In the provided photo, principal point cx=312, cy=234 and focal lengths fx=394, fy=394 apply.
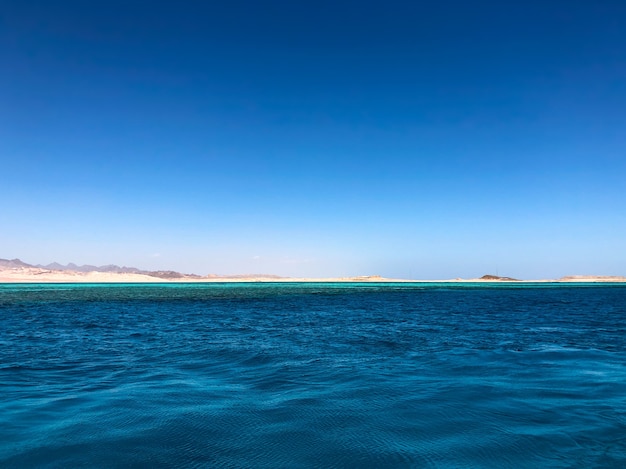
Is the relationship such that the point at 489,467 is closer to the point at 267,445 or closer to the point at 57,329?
the point at 267,445

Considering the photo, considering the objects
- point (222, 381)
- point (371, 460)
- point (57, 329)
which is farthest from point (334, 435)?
point (57, 329)

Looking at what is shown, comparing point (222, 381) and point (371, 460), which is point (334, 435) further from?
point (222, 381)

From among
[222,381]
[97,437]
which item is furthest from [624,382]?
[97,437]

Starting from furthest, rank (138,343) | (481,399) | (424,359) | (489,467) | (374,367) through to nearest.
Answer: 1. (138,343)
2. (424,359)
3. (374,367)
4. (481,399)
5. (489,467)

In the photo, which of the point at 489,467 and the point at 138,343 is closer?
Answer: the point at 489,467

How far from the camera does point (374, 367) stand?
1259 centimetres

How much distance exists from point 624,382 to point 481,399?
4.87m

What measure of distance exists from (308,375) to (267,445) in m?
5.08

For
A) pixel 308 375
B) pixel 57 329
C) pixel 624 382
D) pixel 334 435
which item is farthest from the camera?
pixel 57 329

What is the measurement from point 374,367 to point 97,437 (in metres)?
8.10

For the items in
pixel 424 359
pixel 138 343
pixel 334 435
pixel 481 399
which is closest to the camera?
pixel 334 435

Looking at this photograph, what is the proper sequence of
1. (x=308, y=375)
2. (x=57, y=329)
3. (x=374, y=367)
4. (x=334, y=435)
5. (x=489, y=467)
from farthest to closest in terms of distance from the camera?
(x=57, y=329) → (x=374, y=367) → (x=308, y=375) → (x=334, y=435) → (x=489, y=467)

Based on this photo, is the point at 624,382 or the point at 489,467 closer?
the point at 489,467

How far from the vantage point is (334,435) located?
7.10 m
